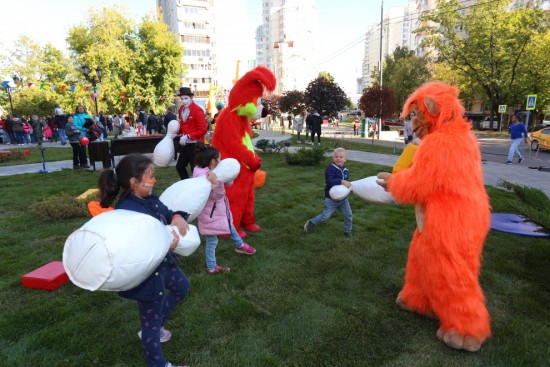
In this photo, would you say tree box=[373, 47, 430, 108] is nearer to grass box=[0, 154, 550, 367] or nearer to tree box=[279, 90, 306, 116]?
tree box=[279, 90, 306, 116]

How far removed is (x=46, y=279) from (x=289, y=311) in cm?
242

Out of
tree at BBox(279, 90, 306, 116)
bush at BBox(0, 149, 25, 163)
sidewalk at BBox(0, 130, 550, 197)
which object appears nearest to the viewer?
sidewalk at BBox(0, 130, 550, 197)

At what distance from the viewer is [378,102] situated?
59.4ft

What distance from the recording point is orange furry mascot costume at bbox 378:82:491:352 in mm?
2502

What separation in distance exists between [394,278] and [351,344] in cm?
125

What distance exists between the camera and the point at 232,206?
4.75 m

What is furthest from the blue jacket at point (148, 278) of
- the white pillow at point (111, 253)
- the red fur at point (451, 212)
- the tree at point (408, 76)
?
the tree at point (408, 76)

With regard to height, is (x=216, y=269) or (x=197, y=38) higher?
(x=197, y=38)

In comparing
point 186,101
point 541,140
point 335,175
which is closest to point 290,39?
point 541,140

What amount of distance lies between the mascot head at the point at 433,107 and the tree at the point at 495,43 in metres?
29.8

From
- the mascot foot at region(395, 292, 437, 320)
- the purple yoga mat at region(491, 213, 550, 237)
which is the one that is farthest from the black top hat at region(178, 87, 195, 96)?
the purple yoga mat at region(491, 213, 550, 237)

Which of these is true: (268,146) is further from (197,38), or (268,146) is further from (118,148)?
(197,38)

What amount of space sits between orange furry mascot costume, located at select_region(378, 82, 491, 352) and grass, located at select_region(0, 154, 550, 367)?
0.88 feet

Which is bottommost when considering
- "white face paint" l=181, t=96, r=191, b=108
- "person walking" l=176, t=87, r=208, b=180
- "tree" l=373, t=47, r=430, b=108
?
"person walking" l=176, t=87, r=208, b=180
